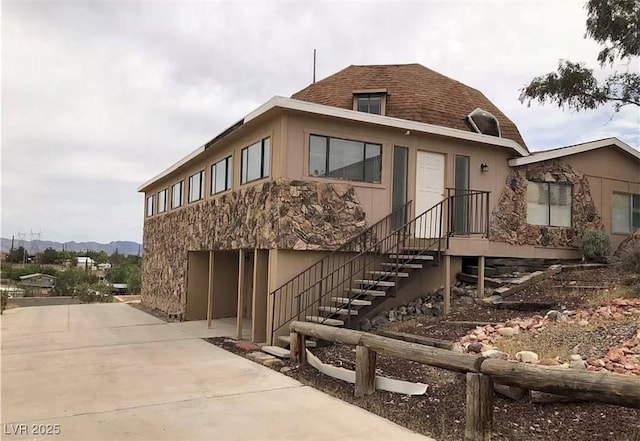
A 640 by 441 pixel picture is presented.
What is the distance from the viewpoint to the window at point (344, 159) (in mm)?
10125

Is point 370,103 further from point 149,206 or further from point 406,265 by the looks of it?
point 149,206

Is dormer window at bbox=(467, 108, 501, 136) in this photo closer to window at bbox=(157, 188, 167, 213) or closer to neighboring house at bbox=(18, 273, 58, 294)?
window at bbox=(157, 188, 167, 213)

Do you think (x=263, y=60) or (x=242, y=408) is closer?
(x=242, y=408)

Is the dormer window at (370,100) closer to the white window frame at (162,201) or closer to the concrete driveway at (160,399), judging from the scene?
the concrete driveway at (160,399)

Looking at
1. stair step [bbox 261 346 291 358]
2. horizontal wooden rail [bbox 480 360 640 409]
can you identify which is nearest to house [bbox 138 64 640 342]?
stair step [bbox 261 346 291 358]

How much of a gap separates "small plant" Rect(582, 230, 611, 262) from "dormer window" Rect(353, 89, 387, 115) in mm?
6185

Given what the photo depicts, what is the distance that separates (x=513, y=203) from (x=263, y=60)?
7474 millimetres

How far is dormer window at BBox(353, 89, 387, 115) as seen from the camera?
13.4m

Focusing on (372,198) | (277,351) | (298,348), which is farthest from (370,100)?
(298,348)

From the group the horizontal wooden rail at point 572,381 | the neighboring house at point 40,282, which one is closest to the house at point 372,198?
the horizontal wooden rail at point 572,381

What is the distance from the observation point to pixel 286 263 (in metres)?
9.78

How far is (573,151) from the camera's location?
42.9 ft

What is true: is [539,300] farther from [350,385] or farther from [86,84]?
[86,84]

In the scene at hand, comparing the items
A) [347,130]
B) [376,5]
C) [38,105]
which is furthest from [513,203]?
[38,105]
